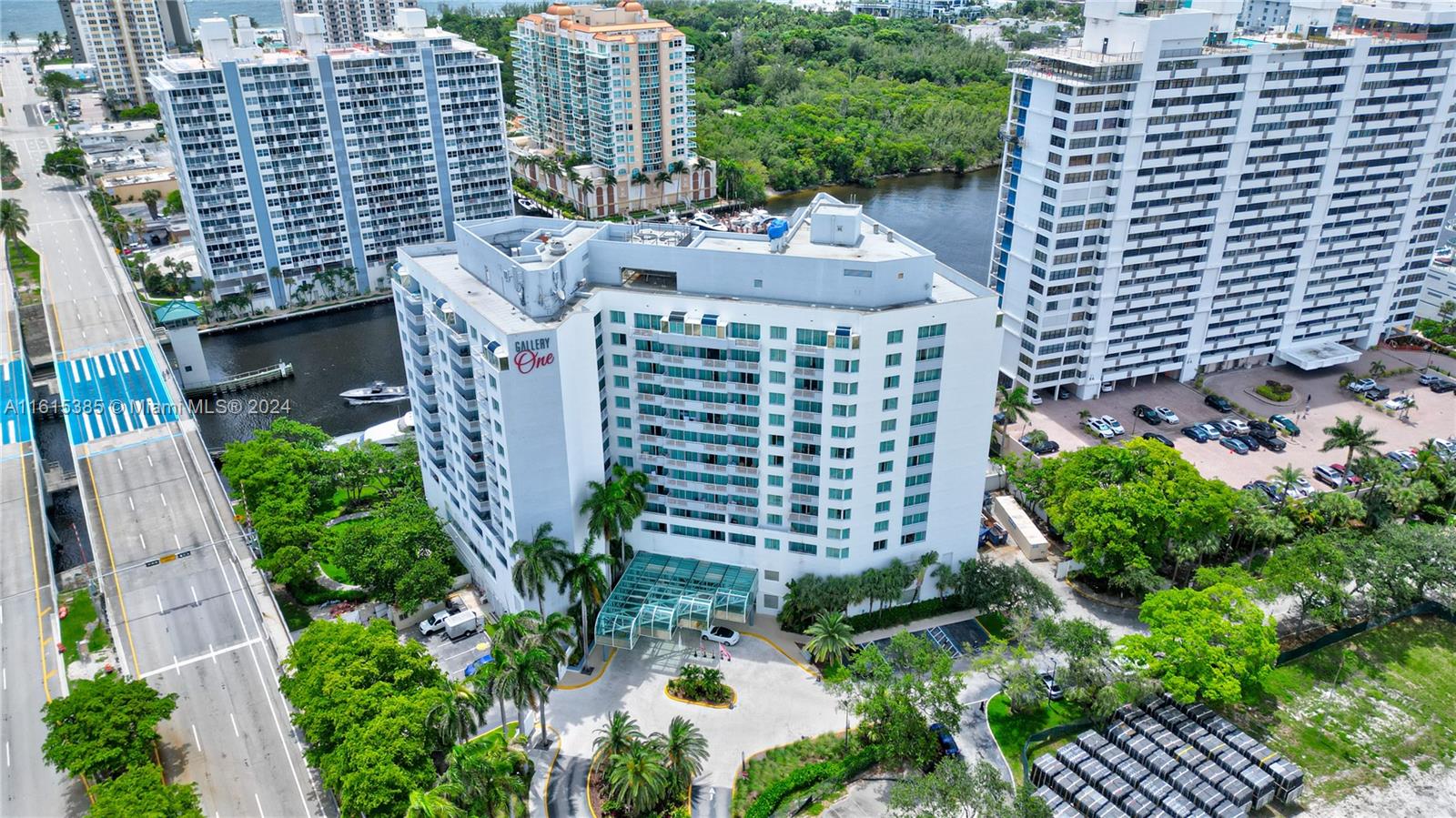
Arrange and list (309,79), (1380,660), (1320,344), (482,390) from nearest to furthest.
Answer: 1. (482,390)
2. (1380,660)
3. (1320,344)
4. (309,79)

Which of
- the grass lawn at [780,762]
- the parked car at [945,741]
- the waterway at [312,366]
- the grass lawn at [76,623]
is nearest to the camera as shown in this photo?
the grass lawn at [780,762]

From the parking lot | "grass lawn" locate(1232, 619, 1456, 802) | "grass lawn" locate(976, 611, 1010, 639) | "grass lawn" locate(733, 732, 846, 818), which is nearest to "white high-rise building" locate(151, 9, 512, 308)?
the parking lot

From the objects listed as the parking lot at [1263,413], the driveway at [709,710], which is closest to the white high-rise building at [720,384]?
the driveway at [709,710]

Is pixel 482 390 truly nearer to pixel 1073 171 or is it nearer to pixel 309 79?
pixel 1073 171

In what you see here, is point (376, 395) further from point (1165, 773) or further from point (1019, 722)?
point (1165, 773)

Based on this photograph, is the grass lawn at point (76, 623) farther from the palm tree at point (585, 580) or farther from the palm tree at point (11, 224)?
the palm tree at point (11, 224)

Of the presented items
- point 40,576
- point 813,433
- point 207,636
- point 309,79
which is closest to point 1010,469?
point 813,433

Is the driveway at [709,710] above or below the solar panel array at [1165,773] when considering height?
below
